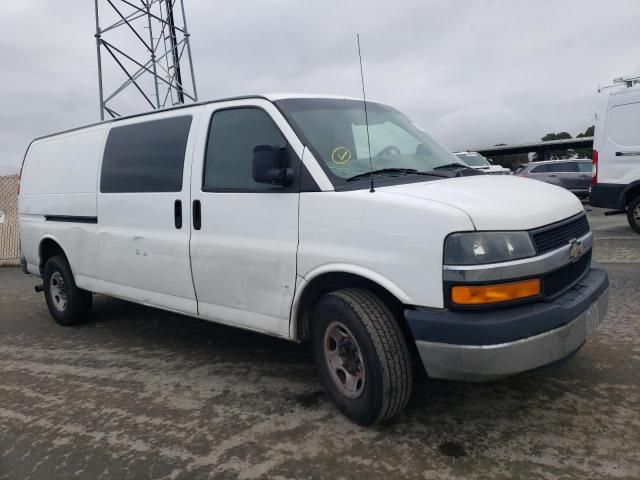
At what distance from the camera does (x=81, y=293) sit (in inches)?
212

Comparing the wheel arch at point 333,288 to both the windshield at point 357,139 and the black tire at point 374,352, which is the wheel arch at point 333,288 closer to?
the black tire at point 374,352

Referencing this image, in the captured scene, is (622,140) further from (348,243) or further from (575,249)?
(348,243)

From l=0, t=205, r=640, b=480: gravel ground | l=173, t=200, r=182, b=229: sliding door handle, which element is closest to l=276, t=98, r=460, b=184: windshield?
l=173, t=200, r=182, b=229: sliding door handle

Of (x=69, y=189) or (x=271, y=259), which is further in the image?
(x=69, y=189)

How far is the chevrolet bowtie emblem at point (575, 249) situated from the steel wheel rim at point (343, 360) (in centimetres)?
126

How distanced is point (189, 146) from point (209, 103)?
33 centimetres

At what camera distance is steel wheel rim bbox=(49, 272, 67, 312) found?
5.50 metres

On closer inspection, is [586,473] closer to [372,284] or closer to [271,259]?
[372,284]

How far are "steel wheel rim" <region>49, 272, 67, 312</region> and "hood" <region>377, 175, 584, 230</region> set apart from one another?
3.90 m

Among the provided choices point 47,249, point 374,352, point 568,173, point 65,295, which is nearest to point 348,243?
point 374,352

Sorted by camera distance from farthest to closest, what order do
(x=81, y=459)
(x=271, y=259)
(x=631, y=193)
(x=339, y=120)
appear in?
(x=631, y=193) → (x=339, y=120) → (x=271, y=259) → (x=81, y=459)

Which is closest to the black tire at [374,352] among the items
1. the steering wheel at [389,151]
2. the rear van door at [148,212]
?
the steering wheel at [389,151]

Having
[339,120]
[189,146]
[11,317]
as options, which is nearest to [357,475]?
[339,120]

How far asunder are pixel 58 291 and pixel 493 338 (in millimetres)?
4664
